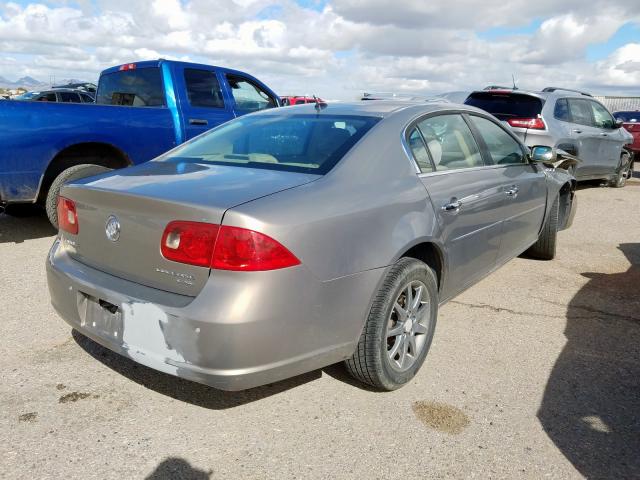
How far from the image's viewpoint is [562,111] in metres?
8.72

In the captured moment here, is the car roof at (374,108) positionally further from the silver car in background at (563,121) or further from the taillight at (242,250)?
the silver car in background at (563,121)

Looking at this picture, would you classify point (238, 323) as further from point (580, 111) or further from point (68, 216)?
point (580, 111)

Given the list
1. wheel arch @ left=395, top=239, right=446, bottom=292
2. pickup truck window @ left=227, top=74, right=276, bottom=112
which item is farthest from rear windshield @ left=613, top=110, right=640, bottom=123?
Answer: wheel arch @ left=395, top=239, right=446, bottom=292

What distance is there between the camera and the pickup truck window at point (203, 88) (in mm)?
6574

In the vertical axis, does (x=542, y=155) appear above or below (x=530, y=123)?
below

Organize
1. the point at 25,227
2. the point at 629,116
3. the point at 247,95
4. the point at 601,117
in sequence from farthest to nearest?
the point at 629,116 < the point at 601,117 < the point at 247,95 < the point at 25,227

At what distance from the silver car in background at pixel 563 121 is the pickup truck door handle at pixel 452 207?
202 inches

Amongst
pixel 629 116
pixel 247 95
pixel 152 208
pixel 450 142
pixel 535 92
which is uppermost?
pixel 535 92

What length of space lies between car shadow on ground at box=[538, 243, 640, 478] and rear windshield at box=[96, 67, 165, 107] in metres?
4.96

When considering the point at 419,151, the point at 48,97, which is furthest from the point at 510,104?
the point at 48,97

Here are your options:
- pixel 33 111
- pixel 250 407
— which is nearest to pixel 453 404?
pixel 250 407

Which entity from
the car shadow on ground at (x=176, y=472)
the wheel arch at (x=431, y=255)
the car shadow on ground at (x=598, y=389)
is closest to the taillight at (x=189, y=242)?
the car shadow on ground at (x=176, y=472)

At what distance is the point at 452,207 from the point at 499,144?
1293 mm

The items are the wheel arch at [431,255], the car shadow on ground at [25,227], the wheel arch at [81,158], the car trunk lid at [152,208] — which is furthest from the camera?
the car shadow on ground at [25,227]
